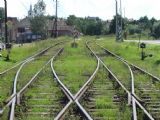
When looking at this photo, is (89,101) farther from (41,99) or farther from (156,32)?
(156,32)

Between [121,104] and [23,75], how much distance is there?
26.3 ft

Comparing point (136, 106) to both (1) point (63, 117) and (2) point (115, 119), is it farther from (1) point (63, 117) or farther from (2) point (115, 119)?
(1) point (63, 117)

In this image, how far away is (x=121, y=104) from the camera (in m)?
11.7

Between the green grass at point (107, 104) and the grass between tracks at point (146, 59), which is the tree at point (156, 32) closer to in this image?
the grass between tracks at point (146, 59)

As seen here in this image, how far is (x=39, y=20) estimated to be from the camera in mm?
111875

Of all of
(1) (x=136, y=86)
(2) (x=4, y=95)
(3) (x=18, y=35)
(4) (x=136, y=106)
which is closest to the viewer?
Answer: (4) (x=136, y=106)

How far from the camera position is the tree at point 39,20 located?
11144 cm

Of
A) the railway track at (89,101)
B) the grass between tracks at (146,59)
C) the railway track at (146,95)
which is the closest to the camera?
the railway track at (89,101)

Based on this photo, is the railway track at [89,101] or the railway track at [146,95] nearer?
the railway track at [89,101]

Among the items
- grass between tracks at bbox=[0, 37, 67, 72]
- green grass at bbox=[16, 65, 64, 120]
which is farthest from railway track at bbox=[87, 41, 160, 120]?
grass between tracks at bbox=[0, 37, 67, 72]

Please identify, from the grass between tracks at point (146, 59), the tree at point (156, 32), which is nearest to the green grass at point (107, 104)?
the grass between tracks at point (146, 59)

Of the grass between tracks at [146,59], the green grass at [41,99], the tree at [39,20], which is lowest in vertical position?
the grass between tracks at [146,59]

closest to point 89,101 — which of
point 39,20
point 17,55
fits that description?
point 17,55

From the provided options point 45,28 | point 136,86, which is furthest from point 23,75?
point 45,28
